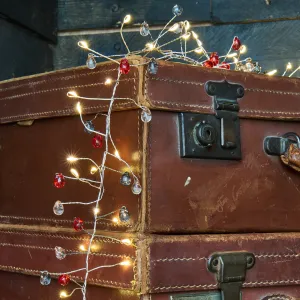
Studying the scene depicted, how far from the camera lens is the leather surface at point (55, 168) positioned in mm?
1005

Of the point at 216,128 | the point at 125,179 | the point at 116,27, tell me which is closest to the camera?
the point at 125,179

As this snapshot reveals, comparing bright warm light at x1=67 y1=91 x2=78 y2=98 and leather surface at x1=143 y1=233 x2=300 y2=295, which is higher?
bright warm light at x1=67 y1=91 x2=78 y2=98

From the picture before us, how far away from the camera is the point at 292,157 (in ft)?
3.59

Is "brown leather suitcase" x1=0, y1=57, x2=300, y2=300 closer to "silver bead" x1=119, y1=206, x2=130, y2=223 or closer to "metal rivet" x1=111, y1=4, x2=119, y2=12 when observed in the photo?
"silver bead" x1=119, y1=206, x2=130, y2=223

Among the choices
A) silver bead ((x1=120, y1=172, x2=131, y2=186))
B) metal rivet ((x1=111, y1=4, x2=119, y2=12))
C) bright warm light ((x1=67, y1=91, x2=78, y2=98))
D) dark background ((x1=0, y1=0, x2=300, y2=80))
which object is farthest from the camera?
metal rivet ((x1=111, y1=4, x2=119, y2=12))

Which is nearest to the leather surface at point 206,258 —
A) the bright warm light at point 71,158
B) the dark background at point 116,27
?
the bright warm light at point 71,158

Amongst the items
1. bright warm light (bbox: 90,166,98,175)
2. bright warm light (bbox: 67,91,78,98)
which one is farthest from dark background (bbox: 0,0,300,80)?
bright warm light (bbox: 90,166,98,175)

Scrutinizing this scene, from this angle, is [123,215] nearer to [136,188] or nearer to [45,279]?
[136,188]

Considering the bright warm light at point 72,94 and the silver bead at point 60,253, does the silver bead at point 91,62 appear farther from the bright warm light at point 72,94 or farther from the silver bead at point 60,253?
the silver bead at point 60,253

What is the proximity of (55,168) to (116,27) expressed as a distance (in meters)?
0.79

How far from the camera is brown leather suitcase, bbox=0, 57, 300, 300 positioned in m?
0.98

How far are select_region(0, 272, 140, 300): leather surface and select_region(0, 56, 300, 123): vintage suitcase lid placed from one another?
0.33 m

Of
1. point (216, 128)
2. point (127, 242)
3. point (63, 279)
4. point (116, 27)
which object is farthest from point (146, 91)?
point (116, 27)

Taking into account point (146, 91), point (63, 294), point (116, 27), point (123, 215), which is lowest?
point (63, 294)
